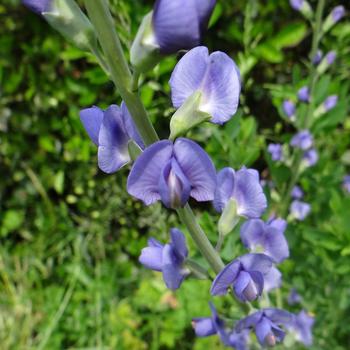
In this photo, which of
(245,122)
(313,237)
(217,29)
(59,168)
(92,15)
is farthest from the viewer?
(59,168)

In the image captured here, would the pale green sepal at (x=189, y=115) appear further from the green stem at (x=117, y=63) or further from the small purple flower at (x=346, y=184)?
the small purple flower at (x=346, y=184)

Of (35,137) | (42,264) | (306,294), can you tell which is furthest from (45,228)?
(306,294)

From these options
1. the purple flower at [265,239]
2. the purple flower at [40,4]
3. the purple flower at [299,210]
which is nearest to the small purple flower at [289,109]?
the purple flower at [299,210]

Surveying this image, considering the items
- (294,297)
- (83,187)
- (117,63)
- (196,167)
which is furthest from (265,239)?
(83,187)

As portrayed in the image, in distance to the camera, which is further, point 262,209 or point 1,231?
point 1,231

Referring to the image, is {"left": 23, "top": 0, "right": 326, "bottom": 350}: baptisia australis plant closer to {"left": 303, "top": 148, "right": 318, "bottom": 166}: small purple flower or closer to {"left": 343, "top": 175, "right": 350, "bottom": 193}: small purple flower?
{"left": 303, "top": 148, "right": 318, "bottom": 166}: small purple flower

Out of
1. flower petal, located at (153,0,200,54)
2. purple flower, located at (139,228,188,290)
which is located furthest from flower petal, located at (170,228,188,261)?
flower petal, located at (153,0,200,54)

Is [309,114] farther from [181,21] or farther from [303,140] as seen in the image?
[181,21]

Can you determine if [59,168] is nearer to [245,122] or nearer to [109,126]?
[245,122]
